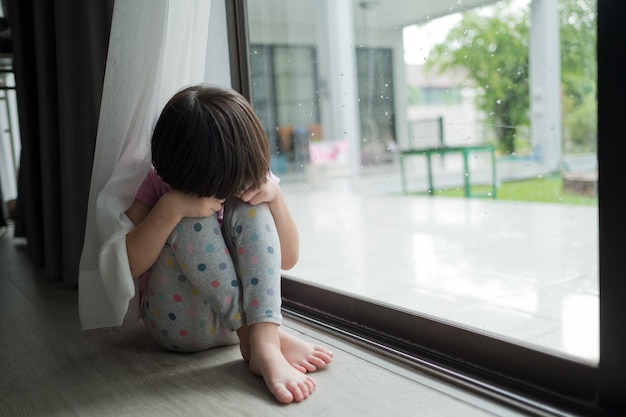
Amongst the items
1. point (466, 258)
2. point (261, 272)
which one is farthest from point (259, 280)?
point (466, 258)

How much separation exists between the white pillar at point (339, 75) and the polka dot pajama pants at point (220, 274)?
209 centimetres

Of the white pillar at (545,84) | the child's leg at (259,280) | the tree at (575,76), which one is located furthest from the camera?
the white pillar at (545,84)

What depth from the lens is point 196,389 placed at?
956 mm

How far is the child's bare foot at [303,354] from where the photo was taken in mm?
993

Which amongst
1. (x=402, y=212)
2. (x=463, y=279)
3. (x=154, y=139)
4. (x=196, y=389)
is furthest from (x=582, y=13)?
(x=196, y=389)

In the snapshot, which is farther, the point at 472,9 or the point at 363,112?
the point at 363,112

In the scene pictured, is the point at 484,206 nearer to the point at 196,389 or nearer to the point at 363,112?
the point at 363,112

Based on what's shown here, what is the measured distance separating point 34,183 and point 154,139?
1.20 meters

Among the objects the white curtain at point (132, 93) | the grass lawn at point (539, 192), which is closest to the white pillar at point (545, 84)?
the grass lawn at point (539, 192)

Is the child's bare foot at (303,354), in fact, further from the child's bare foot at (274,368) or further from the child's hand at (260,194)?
the child's hand at (260,194)

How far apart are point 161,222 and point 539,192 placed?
2.42 m

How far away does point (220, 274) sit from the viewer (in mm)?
1015

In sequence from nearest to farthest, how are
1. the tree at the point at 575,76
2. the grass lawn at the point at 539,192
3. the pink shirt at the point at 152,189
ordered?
the pink shirt at the point at 152,189
the tree at the point at 575,76
the grass lawn at the point at 539,192

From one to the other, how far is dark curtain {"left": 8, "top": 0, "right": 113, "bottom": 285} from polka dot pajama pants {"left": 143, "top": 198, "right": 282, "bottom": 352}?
737mm
